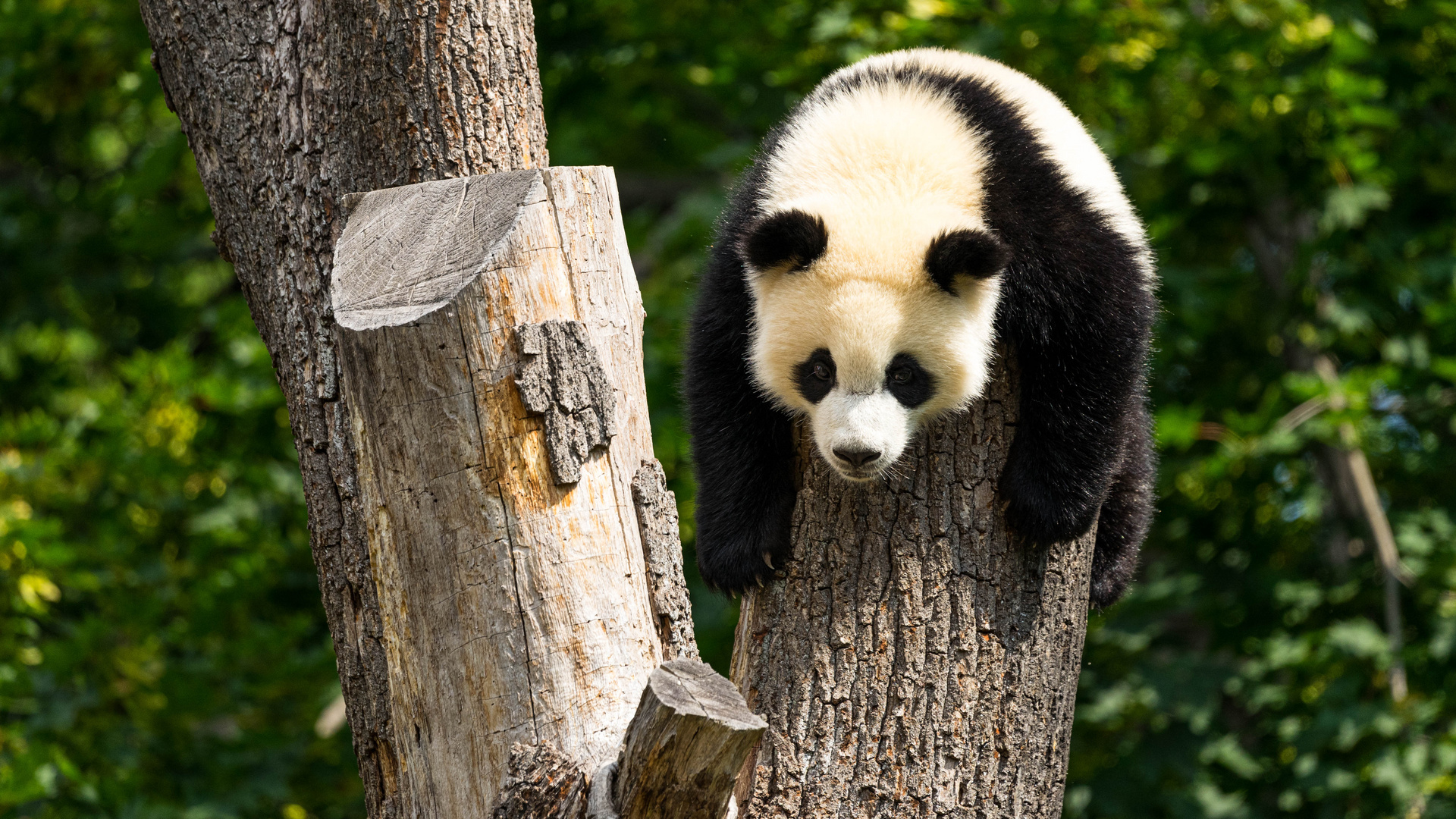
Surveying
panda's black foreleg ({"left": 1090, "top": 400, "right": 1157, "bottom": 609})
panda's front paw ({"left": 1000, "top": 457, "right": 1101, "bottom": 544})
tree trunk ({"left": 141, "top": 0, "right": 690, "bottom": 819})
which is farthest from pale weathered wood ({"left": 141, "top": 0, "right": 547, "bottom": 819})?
panda's black foreleg ({"left": 1090, "top": 400, "right": 1157, "bottom": 609})

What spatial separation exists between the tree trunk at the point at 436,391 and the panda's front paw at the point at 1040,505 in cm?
71

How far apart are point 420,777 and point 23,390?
6.28m

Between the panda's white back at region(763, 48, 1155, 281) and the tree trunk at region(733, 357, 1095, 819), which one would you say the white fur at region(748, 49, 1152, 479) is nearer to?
the panda's white back at region(763, 48, 1155, 281)

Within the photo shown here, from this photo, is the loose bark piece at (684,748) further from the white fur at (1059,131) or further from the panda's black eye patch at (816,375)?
the white fur at (1059,131)

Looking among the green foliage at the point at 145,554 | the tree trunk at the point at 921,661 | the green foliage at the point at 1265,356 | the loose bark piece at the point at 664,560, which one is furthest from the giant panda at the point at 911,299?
the green foliage at the point at 145,554

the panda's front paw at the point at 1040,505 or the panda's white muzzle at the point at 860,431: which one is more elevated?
the panda's white muzzle at the point at 860,431

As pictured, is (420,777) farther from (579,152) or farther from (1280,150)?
(579,152)

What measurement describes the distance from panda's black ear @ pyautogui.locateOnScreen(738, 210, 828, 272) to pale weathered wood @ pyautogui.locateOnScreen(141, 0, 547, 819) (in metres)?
0.52

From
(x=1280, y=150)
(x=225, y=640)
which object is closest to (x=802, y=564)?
(x=1280, y=150)

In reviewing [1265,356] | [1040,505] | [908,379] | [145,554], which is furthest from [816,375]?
[145,554]

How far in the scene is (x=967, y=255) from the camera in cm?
247

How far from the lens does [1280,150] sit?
494 cm

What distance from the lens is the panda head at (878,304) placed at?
2.59 m

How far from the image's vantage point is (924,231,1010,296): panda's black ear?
2.44 metres
